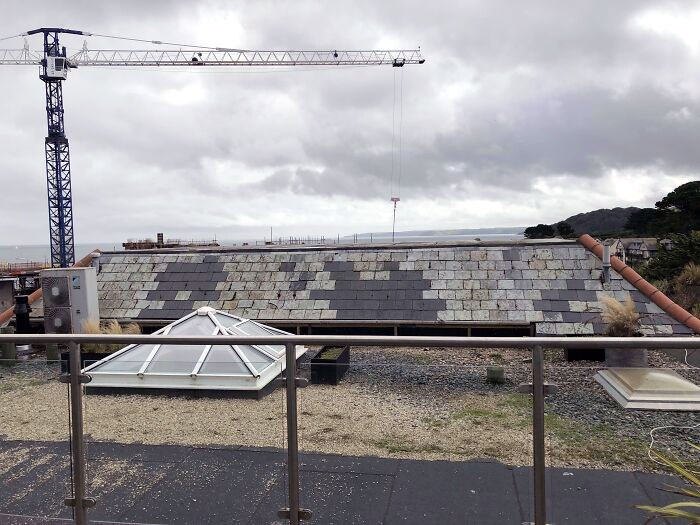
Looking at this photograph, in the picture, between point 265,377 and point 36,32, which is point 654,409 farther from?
point 36,32

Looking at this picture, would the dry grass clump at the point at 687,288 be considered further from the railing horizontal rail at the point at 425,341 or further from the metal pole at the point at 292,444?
the metal pole at the point at 292,444

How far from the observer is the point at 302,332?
12375mm

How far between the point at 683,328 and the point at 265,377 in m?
10.0

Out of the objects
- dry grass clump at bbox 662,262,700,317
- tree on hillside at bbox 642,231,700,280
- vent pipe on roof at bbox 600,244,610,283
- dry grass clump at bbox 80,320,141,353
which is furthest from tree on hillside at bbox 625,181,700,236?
dry grass clump at bbox 80,320,141,353

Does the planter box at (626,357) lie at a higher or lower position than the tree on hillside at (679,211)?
lower

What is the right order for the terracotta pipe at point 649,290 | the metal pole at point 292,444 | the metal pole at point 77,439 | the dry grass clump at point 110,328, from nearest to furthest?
the metal pole at point 292,444, the metal pole at point 77,439, the terracotta pipe at point 649,290, the dry grass clump at point 110,328

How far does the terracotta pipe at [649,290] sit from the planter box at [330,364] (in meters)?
9.62

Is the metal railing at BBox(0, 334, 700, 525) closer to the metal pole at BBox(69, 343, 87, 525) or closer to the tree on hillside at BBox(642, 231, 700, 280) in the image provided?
the metal pole at BBox(69, 343, 87, 525)

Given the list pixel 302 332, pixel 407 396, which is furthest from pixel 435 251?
pixel 407 396

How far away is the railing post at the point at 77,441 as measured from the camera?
3461 mm

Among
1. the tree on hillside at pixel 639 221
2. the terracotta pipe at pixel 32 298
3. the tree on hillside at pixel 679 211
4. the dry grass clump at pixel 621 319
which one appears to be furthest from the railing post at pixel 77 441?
the tree on hillside at pixel 639 221

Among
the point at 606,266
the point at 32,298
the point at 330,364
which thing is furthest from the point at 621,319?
the point at 32,298

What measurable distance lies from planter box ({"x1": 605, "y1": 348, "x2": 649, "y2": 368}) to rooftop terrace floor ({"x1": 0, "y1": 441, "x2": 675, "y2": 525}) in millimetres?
616

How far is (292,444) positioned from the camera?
129 inches
